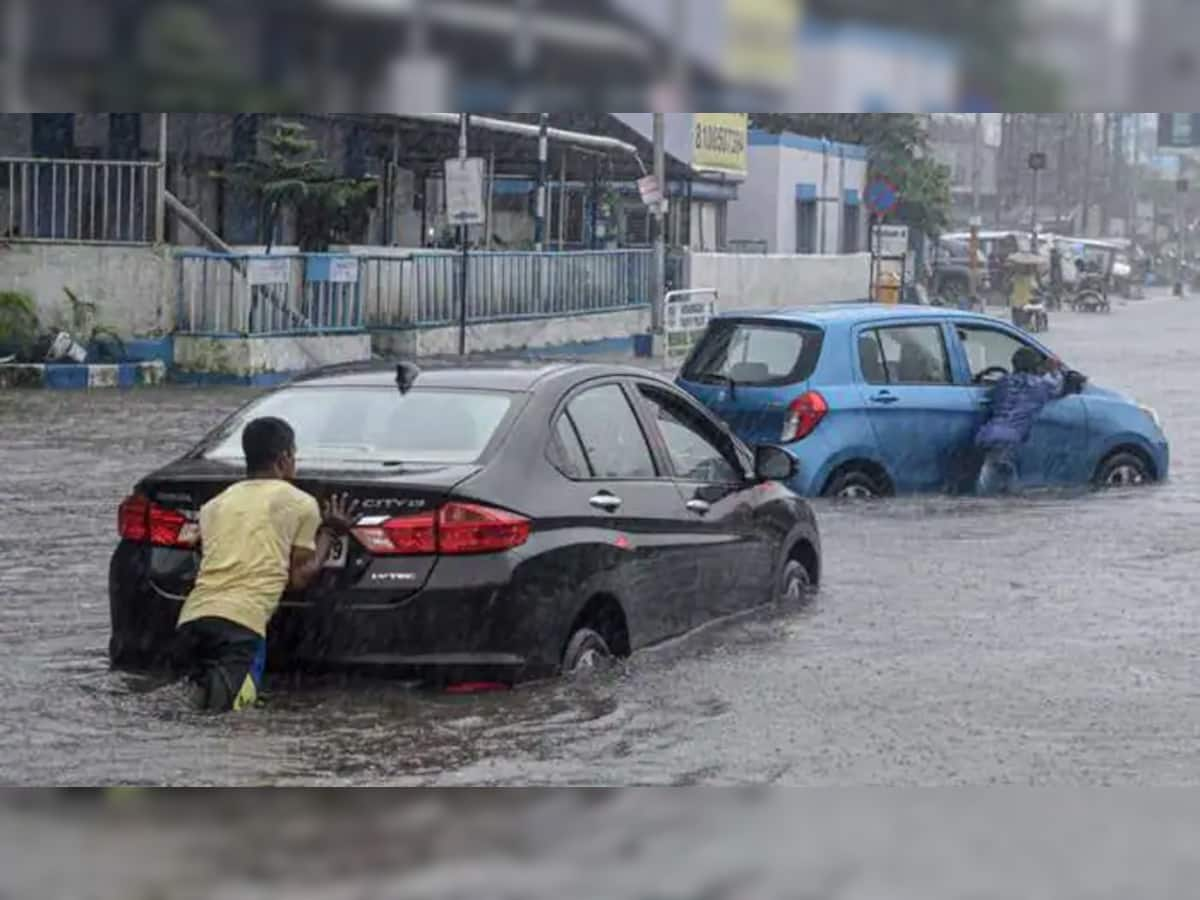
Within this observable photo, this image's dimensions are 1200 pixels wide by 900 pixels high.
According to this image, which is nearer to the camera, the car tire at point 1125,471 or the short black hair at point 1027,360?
the short black hair at point 1027,360

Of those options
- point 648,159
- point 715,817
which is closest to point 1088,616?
→ point 715,817

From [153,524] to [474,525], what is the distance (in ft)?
3.99

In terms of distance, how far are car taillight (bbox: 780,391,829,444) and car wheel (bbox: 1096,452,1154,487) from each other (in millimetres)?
2855

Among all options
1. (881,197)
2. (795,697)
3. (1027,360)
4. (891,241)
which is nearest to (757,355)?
(1027,360)

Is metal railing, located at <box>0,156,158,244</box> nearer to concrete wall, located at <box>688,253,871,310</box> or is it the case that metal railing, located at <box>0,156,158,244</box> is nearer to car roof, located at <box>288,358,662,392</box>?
concrete wall, located at <box>688,253,871,310</box>

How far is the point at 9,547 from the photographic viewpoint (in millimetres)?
12273

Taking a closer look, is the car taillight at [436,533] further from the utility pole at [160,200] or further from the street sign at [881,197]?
the street sign at [881,197]

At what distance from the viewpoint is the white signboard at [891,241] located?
36094 millimetres

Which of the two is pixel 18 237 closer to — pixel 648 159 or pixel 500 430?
pixel 648 159

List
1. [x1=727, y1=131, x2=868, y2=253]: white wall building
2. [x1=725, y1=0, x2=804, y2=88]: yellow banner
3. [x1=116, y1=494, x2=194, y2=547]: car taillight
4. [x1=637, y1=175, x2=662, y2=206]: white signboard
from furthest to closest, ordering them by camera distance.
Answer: [x1=727, y1=131, x2=868, y2=253]: white wall building < [x1=637, y1=175, x2=662, y2=206]: white signboard < [x1=116, y1=494, x2=194, y2=547]: car taillight < [x1=725, y1=0, x2=804, y2=88]: yellow banner

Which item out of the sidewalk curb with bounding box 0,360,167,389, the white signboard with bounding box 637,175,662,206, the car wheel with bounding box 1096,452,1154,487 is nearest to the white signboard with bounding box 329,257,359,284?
the sidewalk curb with bounding box 0,360,167,389

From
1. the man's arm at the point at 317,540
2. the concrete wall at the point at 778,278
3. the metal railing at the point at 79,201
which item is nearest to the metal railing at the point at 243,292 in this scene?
the metal railing at the point at 79,201

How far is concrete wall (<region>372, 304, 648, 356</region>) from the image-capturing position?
91.6 ft

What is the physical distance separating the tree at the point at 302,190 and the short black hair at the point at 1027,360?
12751 mm
